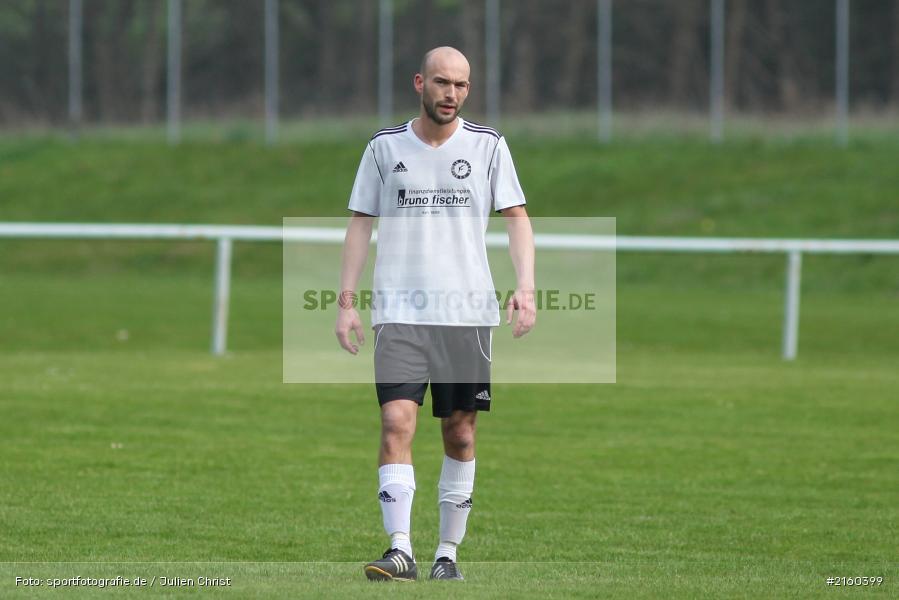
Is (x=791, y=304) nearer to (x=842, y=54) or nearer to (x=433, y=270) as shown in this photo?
(x=433, y=270)

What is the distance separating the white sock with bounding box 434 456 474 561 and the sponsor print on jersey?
1.07 metres

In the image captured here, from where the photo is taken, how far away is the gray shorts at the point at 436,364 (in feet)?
20.3

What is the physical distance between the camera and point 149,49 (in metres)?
36.2

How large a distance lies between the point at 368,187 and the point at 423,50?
93.4 ft

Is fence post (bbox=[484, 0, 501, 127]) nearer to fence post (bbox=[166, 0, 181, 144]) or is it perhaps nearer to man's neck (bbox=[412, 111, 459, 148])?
fence post (bbox=[166, 0, 181, 144])

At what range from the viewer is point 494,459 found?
10.1 m

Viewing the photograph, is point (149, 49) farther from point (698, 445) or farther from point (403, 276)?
point (403, 276)

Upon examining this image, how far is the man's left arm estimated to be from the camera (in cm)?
619

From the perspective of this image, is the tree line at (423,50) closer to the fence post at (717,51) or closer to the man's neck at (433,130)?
the fence post at (717,51)

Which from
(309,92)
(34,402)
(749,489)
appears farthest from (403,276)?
(309,92)

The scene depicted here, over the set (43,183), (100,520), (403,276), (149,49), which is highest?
(149,49)

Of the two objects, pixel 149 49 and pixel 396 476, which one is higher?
pixel 149 49

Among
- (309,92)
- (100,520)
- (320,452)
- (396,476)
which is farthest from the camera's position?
(309,92)

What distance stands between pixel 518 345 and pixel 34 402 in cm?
695
